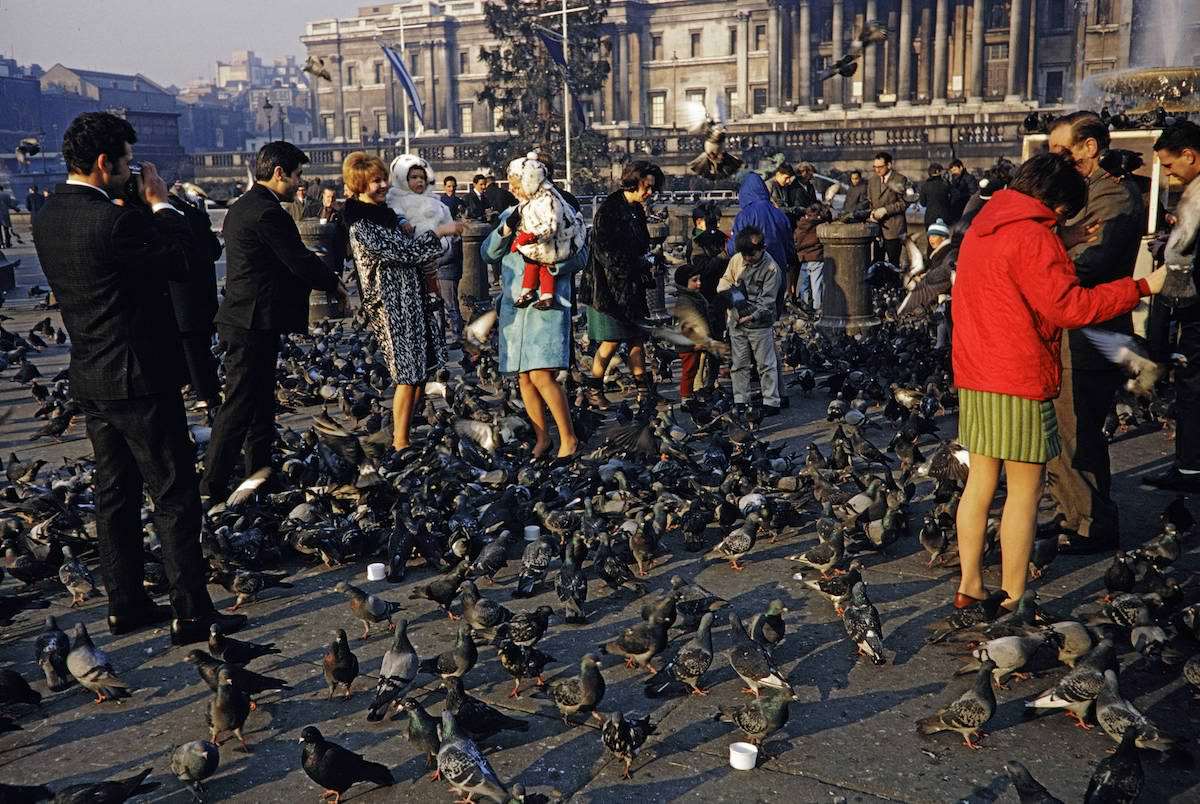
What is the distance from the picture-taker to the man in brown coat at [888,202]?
46.8 ft

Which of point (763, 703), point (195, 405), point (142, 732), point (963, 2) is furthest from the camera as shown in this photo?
point (963, 2)

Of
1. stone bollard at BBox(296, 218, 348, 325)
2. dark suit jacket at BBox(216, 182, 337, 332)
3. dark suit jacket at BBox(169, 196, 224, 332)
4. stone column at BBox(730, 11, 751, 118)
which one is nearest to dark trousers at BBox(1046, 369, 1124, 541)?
dark suit jacket at BBox(216, 182, 337, 332)

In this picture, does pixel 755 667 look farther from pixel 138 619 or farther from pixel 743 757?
pixel 138 619

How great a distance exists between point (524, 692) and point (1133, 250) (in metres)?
4.28

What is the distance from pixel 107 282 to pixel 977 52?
235ft

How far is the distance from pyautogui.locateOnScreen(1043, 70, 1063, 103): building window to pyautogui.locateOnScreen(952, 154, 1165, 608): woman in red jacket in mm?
72422

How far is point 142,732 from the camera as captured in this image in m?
4.40

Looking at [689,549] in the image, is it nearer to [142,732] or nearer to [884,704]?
[884,704]

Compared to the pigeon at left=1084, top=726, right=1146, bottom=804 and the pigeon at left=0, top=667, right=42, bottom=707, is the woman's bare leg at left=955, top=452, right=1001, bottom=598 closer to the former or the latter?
the pigeon at left=1084, top=726, right=1146, bottom=804

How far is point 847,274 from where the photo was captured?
42.6 ft

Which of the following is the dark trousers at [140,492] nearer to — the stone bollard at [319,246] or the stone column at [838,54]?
the stone bollard at [319,246]

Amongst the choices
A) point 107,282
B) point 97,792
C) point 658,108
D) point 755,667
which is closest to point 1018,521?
point 755,667

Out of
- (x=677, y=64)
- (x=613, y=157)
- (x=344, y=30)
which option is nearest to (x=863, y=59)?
(x=677, y=64)

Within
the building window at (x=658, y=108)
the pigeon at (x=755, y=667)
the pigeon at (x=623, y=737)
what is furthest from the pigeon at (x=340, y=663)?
the building window at (x=658, y=108)
